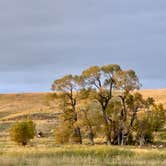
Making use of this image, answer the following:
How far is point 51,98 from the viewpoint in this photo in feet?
208

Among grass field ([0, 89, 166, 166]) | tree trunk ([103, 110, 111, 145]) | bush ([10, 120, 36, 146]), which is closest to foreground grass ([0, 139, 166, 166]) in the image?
grass field ([0, 89, 166, 166])

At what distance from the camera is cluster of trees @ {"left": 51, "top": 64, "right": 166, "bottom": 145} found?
61.3 m

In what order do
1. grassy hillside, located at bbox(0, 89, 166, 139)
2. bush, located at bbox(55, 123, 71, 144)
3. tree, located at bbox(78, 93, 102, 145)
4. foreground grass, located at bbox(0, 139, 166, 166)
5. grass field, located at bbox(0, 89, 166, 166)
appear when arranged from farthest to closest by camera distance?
1. grassy hillside, located at bbox(0, 89, 166, 139)
2. bush, located at bbox(55, 123, 71, 144)
3. tree, located at bbox(78, 93, 102, 145)
4. grass field, located at bbox(0, 89, 166, 166)
5. foreground grass, located at bbox(0, 139, 166, 166)

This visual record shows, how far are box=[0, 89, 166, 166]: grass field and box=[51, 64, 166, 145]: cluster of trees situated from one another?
225cm

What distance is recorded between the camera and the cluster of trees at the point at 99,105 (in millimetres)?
61312

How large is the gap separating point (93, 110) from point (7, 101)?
403ft

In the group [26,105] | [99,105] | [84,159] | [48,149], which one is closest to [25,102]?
[26,105]

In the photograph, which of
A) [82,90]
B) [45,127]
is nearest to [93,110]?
[82,90]

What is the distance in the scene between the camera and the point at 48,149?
3844 cm

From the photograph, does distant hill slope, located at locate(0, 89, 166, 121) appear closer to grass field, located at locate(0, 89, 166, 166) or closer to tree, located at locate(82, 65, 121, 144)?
grass field, located at locate(0, 89, 166, 166)

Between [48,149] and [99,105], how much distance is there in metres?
26.8

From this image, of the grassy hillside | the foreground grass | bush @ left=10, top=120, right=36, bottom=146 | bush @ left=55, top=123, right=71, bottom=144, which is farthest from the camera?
the grassy hillside

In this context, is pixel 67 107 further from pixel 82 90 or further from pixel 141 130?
pixel 141 130

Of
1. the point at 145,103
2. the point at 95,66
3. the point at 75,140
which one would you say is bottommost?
the point at 75,140
